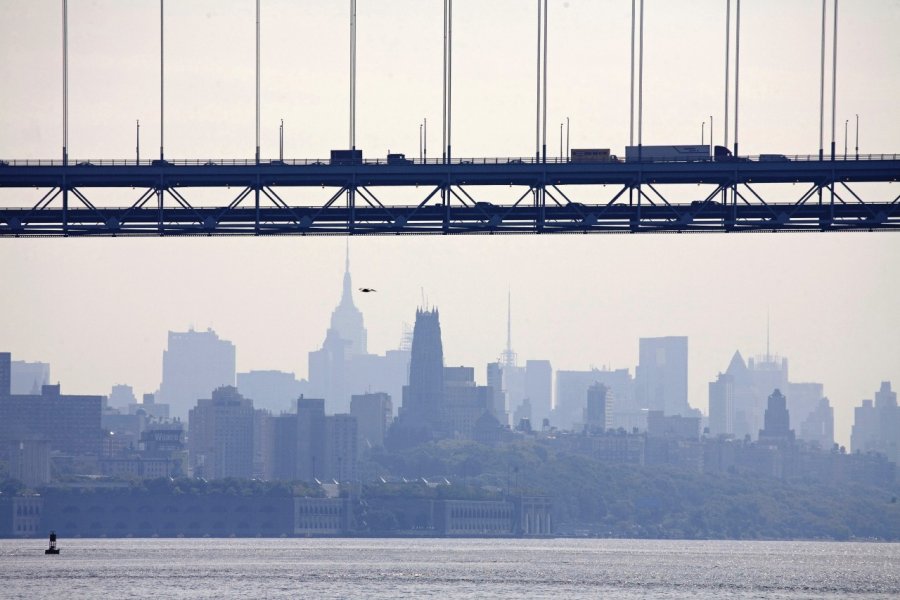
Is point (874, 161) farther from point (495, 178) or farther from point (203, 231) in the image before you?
point (203, 231)

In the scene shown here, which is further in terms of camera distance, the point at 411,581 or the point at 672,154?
the point at 411,581

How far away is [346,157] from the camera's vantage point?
13925cm

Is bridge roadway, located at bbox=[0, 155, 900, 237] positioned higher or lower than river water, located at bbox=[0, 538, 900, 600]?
higher

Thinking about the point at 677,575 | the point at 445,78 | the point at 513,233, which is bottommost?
the point at 677,575

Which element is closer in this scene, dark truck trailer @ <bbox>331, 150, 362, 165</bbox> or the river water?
dark truck trailer @ <bbox>331, 150, 362, 165</bbox>

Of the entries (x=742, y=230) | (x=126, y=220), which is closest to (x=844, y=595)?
(x=742, y=230)

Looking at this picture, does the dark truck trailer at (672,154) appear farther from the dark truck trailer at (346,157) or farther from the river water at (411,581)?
the river water at (411,581)

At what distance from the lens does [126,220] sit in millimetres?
140375

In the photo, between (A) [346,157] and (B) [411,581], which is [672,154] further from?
(B) [411,581]

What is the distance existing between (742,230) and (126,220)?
36.1 m

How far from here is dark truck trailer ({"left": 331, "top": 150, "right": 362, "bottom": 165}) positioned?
13888 cm

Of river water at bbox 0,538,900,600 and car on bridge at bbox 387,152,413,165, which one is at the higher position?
car on bridge at bbox 387,152,413,165

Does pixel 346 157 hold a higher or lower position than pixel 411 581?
higher

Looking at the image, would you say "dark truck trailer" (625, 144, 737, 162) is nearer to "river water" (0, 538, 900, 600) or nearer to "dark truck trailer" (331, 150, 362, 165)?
"dark truck trailer" (331, 150, 362, 165)
